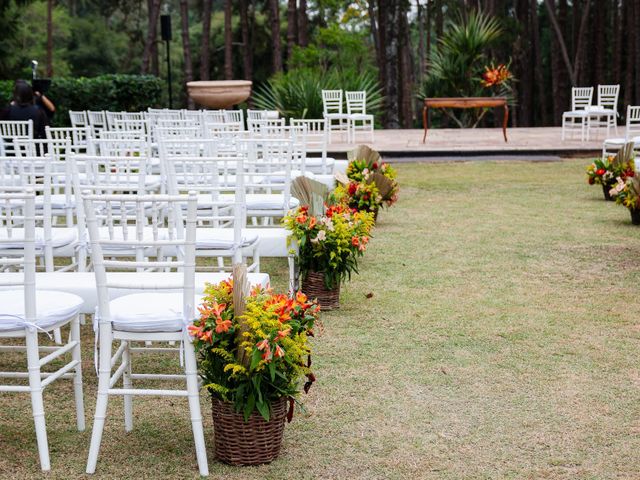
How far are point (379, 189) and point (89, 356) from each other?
4525mm

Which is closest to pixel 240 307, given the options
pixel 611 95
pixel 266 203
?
pixel 266 203

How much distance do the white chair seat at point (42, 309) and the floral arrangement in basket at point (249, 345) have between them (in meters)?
0.56

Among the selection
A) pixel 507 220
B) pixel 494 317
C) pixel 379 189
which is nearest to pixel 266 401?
pixel 494 317

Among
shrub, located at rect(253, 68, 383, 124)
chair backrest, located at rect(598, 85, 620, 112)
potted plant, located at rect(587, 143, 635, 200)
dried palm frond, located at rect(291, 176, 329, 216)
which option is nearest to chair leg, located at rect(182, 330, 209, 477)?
dried palm frond, located at rect(291, 176, 329, 216)

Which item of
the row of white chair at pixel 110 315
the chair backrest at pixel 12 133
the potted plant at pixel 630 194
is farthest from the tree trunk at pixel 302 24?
the row of white chair at pixel 110 315

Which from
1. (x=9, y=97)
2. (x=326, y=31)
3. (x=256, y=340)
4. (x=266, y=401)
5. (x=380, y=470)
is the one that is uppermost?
(x=326, y=31)

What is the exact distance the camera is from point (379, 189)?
9.24 metres

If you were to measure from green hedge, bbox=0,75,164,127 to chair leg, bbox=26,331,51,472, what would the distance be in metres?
15.2

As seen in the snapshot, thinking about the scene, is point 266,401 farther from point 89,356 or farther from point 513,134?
point 513,134

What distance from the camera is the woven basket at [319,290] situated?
6137mm

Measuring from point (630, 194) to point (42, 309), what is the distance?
6853 mm

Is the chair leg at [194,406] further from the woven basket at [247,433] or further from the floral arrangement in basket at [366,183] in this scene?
the floral arrangement in basket at [366,183]

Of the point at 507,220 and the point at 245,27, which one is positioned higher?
the point at 245,27

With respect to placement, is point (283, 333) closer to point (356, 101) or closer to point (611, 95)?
point (356, 101)
